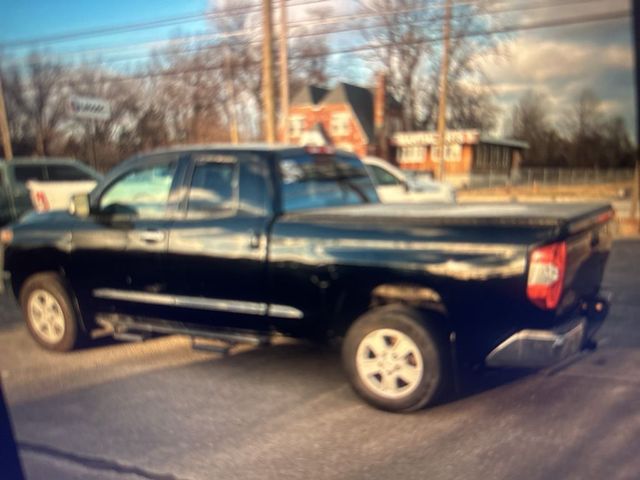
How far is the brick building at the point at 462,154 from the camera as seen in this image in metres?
31.1

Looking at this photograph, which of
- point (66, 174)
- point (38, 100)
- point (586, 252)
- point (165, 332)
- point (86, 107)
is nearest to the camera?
point (586, 252)

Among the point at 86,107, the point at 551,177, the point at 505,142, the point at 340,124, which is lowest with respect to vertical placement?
the point at 551,177

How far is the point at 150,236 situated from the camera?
14.8ft

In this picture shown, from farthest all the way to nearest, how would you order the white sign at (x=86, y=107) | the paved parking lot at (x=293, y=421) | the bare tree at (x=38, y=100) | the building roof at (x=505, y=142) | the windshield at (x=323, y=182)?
1. the building roof at (x=505, y=142)
2. the bare tree at (x=38, y=100)
3. the white sign at (x=86, y=107)
4. the windshield at (x=323, y=182)
5. the paved parking lot at (x=293, y=421)

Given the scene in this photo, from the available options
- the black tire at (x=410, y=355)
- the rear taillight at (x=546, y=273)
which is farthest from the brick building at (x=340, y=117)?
the rear taillight at (x=546, y=273)

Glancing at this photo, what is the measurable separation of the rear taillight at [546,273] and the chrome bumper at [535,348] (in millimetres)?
185

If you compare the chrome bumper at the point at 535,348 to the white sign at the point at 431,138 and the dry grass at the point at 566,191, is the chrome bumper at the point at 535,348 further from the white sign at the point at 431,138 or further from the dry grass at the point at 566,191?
the white sign at the point at 431,138

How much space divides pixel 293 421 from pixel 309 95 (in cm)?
3673

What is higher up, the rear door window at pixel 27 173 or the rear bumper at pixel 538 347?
the rear door window at pixel 27 173

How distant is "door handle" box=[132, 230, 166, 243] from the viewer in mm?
4469

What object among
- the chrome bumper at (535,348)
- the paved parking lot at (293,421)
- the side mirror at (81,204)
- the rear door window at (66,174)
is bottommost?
the paved parking lot at (293,421)

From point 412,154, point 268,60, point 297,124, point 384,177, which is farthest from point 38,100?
point 412,154

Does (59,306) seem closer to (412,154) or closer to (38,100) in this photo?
(38,100)

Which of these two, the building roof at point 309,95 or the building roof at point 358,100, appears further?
the building roof at point 358,100
